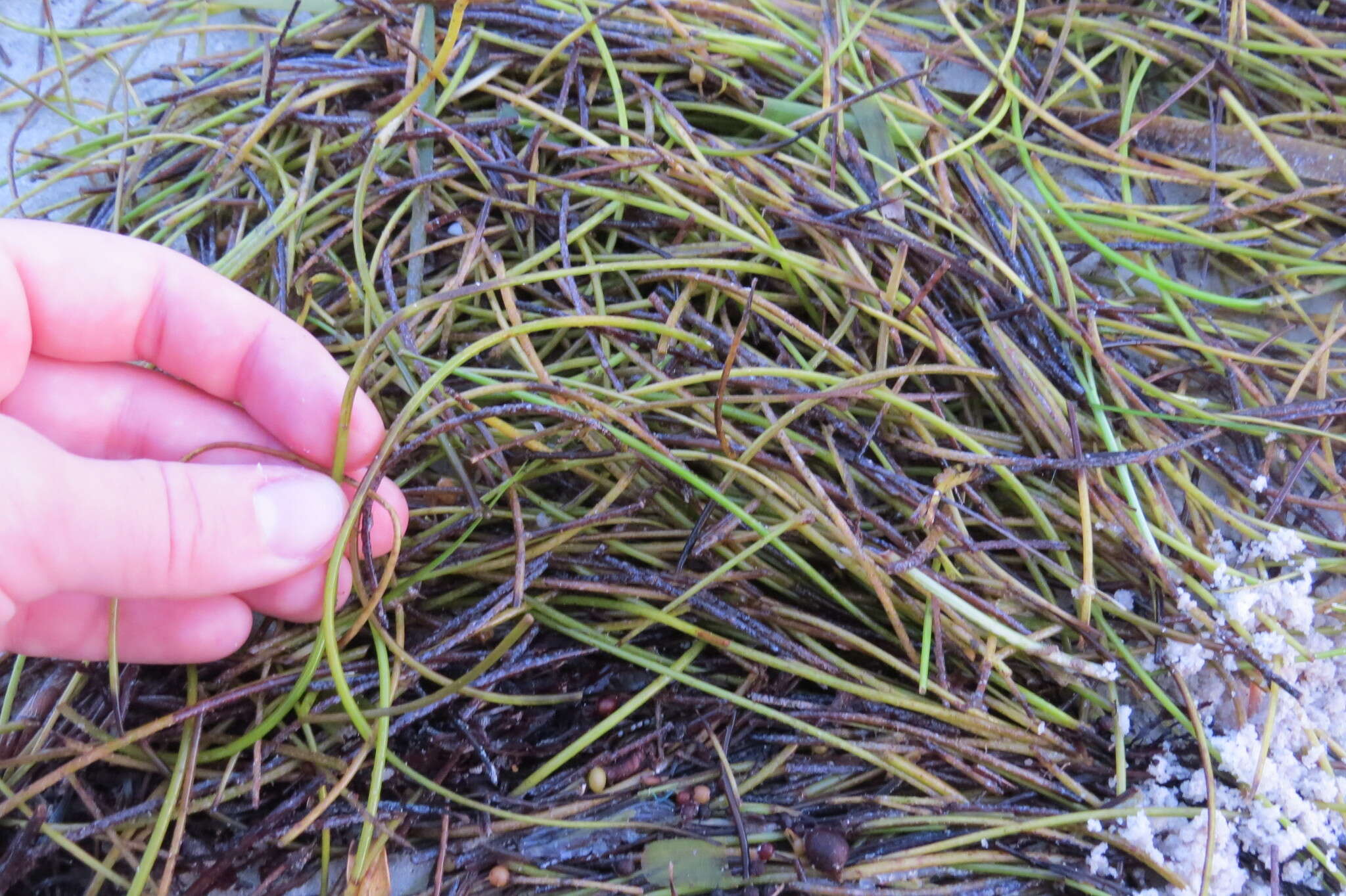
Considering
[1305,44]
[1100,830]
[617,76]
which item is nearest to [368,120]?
[617,76]

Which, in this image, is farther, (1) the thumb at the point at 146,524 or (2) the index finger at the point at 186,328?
(2) the index finger at the point at 186,328

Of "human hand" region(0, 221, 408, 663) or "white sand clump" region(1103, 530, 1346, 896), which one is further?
"white sand clump" region(1103, 530, 1346, 896)

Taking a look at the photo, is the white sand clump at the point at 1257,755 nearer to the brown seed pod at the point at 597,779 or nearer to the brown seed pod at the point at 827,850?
the brown seed pod at the point at 827,850

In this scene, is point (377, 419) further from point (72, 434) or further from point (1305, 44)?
point (1305, 44)

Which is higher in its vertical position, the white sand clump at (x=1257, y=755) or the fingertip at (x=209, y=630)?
the fingertip at (x=209, y=630)

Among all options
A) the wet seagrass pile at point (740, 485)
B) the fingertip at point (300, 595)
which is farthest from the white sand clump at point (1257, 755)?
the fingertip at point (300, 595)


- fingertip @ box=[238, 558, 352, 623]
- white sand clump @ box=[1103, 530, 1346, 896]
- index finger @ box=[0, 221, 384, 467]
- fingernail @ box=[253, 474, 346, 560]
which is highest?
index finger @ box=[0, 221, 384, 467]

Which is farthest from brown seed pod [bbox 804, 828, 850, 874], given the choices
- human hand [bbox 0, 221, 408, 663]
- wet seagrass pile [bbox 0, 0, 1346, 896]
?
human hand [bbox 0, 221, 408, 663]

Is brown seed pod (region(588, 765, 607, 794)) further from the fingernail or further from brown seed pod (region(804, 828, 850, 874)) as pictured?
the fingernail
